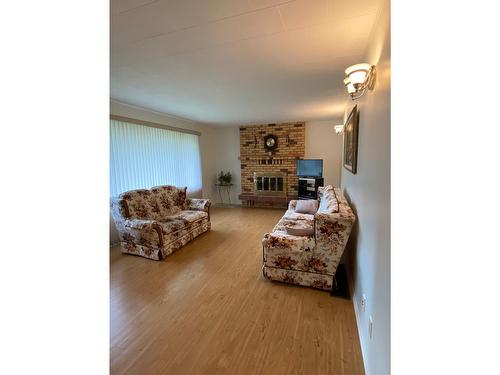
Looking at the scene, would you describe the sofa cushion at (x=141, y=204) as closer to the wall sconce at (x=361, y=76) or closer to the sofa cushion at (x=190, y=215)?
the sofa cushion at (x=190, y=215)

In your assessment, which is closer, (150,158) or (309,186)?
(150,158)

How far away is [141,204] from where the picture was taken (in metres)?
3.69

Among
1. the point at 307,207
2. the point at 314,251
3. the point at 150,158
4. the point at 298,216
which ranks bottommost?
the point at 314,251

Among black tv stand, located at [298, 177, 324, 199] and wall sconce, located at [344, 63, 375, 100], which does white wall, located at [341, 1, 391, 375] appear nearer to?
wall sconce, located at [344, 63, 375, 100]

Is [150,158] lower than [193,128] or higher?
lower

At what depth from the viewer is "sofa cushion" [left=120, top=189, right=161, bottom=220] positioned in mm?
3486

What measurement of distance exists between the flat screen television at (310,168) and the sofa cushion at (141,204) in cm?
389

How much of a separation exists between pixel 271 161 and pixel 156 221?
13.0ft

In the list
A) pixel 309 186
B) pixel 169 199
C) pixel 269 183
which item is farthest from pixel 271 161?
pixel 169 199

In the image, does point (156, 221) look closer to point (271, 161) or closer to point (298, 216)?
point (298, 216)
